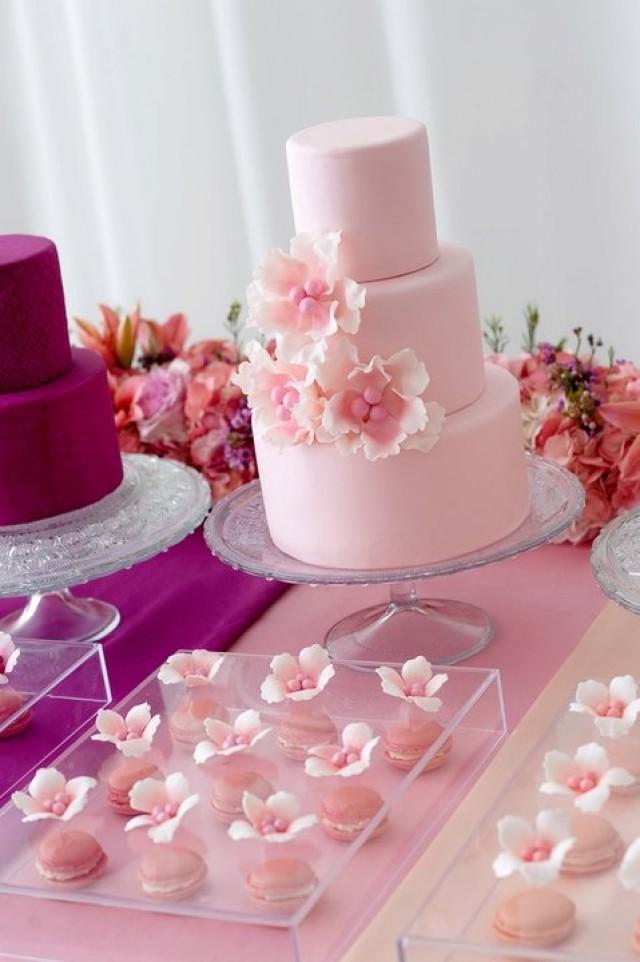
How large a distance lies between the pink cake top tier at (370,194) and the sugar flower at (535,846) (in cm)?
58

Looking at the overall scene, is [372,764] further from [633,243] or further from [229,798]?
[633,243]

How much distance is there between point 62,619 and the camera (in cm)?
189

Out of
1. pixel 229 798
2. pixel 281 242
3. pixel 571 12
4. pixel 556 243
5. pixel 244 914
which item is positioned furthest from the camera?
pixel 281 242

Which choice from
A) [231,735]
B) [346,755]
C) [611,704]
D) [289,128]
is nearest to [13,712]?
Result: [231,735]

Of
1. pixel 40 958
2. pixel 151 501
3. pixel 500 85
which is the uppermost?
pixel 500 85

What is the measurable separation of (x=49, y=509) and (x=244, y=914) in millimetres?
652

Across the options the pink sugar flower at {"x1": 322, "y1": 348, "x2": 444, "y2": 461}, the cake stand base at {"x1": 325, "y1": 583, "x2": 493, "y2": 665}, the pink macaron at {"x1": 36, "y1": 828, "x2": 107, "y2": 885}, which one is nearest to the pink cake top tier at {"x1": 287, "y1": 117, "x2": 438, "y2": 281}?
the pink sugar flower at {"x1": 322, "y1": 348, "x2": 444, "y2": 461}

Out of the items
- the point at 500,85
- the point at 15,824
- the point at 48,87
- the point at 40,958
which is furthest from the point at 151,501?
the point at 48,87

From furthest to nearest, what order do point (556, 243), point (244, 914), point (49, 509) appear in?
1. point (556, 243)
2. point (49, 509)
3. point (244, 914)

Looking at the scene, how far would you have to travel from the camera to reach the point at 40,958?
1.26 metres

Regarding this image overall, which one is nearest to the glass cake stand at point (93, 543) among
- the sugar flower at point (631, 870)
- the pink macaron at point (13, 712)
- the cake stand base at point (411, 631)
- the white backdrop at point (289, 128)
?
the pink macaron at point (13, 712)

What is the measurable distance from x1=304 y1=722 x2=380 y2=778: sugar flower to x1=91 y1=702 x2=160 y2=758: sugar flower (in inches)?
6.3

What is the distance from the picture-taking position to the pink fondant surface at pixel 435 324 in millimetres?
1536

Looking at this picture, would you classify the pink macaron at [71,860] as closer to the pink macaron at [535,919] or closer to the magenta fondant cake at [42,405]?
the pink macaron at [535,919]
